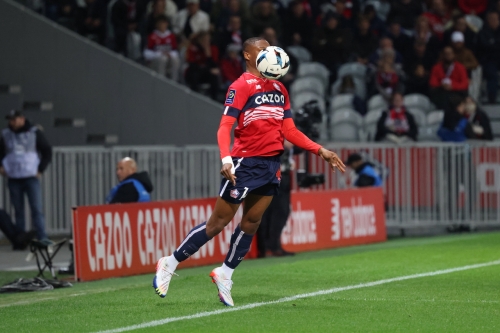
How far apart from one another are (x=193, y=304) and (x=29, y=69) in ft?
43.9

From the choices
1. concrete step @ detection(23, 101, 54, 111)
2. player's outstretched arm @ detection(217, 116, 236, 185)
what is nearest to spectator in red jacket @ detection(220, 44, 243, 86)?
concrete step @ detection(23, 101, 54, 111)

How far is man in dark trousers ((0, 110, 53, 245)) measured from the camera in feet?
56.3

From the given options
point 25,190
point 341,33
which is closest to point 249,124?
point 25,190

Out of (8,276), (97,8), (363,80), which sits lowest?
(8,276)

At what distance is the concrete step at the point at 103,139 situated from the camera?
21.5 m

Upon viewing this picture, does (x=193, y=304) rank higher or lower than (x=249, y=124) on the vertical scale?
lower

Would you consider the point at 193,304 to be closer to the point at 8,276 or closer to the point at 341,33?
the point at 8,276

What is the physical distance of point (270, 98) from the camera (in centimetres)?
913

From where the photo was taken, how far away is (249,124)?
9062mm

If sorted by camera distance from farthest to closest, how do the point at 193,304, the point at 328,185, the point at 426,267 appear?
the point at 328,185, the point at 426,267, the point at 193,304

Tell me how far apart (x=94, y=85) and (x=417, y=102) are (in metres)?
6.57

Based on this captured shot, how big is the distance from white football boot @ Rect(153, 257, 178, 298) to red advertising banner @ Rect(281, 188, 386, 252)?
7.39m

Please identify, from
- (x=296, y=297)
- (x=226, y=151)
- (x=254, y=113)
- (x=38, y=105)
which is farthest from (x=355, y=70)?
(x=226, y=151)

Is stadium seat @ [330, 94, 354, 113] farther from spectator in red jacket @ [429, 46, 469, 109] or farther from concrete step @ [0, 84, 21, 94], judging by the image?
concrete step @ [0, 84, 21, 94]
